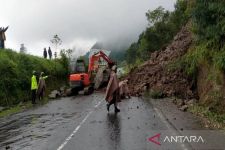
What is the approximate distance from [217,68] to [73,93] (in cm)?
1872

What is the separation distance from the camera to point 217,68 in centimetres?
1923

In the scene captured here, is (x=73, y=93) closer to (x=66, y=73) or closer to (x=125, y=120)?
(x=66, y=73)

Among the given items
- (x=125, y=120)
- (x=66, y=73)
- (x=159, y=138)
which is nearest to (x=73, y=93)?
(x=66, y=73)

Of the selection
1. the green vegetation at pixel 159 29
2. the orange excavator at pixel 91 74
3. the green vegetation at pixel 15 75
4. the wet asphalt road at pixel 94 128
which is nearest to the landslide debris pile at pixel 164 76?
the orange excavator at pixel 91 74

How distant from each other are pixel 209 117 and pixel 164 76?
1310 cm

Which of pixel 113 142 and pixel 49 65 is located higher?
pixel 49 65

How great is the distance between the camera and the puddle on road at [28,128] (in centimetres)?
1498

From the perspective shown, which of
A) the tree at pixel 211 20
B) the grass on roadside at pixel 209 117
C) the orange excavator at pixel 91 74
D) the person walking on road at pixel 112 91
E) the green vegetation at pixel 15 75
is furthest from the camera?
the orange excavator at pixel 91 74

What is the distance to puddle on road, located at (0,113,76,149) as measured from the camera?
14980mm

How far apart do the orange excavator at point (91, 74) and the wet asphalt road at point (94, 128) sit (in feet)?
41.3

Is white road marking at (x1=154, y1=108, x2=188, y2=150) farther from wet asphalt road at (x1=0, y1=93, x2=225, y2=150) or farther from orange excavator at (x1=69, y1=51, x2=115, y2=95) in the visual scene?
orange excavator at (x1=69, y1=51, x2=115, y2=95)

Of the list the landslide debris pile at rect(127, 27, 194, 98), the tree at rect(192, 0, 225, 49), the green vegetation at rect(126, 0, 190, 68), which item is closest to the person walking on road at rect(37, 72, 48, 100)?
the landslide debris pile at rect(127, 27, 194, 98)

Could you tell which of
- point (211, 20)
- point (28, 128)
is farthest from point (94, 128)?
point (211, 20)

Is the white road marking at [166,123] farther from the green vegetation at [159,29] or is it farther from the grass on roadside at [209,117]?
the green vegetation at [159,29]
